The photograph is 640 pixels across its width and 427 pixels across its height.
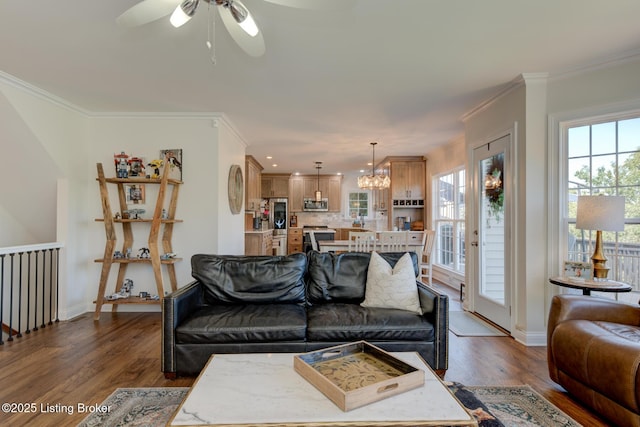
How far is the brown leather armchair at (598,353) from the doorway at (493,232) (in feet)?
3.80

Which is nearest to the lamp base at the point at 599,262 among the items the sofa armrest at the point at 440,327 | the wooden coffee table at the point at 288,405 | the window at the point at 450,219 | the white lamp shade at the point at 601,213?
the white lamp shade at the point at 601,213

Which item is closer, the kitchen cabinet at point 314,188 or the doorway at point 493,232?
the doorway at point 493,232

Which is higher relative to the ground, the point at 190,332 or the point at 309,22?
the point at 309,22

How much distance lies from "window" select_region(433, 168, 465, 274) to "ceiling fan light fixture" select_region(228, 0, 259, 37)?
4489mm

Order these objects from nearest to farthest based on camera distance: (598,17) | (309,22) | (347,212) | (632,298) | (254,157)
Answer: (309,22)
(598,17)
(632,298)
(254,157)
(347,212)

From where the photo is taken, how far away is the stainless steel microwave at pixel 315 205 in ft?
30.3

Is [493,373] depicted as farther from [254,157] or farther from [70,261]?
[254,157]

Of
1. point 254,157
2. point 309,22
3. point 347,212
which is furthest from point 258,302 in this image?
point 347,212

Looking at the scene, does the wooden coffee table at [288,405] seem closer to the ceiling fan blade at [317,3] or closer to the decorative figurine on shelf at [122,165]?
the ceiling fan blade at [317,3]

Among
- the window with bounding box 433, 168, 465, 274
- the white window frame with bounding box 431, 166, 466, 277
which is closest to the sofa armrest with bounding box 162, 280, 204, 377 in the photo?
the white window frame with bounding box 431, 166, 466, 277

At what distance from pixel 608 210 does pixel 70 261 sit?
17.7ft

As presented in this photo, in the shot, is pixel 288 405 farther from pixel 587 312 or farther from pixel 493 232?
pixel 493 232

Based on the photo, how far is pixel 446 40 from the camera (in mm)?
2438

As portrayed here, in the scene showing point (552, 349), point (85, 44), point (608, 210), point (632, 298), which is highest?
point (85, 44)
